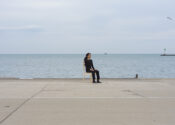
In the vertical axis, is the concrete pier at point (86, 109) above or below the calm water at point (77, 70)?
above

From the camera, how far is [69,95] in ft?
32.7

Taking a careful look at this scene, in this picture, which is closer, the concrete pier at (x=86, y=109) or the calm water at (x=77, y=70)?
the concrete pier at (x=86, y=109)

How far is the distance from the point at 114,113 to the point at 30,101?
2.88m

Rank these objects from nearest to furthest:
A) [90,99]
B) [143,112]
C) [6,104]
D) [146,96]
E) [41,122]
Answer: [41,122], [143,112], [6,104], [90,99], [146,96]

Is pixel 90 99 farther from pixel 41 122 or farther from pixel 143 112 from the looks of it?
pixel 41 122

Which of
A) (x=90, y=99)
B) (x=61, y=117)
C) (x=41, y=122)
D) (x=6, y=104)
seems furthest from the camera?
(x=90, y=99)

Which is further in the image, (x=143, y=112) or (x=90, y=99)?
(x=90, y=99)

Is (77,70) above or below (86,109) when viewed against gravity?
below

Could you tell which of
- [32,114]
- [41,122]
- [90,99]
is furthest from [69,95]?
[41,122]

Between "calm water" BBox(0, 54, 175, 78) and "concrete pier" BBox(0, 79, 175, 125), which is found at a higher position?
"concrete pier" BBox(0, 79, 175, 125)

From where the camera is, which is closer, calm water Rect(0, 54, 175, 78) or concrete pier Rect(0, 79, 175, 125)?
concrete pier Rect(0, 79, 175, 125)

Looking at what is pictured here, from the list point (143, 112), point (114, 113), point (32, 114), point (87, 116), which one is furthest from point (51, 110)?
point (143, 112)

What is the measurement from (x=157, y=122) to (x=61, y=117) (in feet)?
6.98

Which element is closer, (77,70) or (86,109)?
(86,109)
